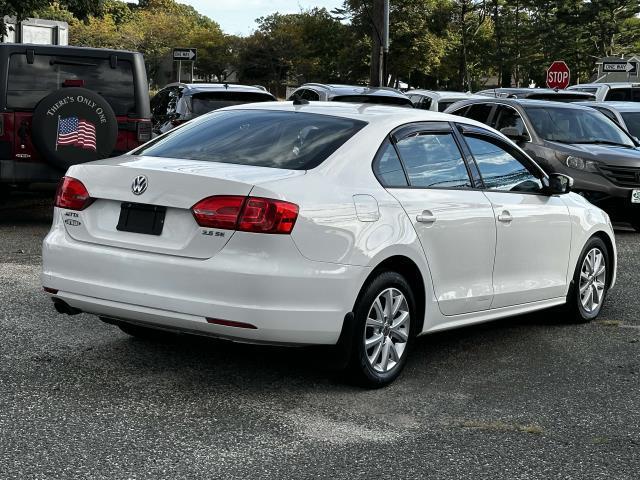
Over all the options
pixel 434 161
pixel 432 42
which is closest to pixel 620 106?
pixel 434 161

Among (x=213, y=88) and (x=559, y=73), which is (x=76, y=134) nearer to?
(x=213, y=88)

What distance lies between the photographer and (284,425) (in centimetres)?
518

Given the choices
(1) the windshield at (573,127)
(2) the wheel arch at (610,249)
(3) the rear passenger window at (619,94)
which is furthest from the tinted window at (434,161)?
(3) the rear passenger window at (619,94)

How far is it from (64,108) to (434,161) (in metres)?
5.37

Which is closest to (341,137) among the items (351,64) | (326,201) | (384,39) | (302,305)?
(326,201)

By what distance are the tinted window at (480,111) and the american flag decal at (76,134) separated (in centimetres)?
654

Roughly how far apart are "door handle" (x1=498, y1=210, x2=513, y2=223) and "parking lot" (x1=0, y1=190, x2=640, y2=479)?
876 millimetres

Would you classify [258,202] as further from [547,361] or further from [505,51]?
[505,51]

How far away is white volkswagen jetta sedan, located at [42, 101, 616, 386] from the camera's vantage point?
533cm

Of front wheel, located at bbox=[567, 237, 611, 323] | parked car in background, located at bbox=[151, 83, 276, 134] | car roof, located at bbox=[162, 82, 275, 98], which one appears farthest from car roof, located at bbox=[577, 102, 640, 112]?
front wheel, located at bbox=[567, 237, 611, 323]

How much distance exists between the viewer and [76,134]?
10.9 metres

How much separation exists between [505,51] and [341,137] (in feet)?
268

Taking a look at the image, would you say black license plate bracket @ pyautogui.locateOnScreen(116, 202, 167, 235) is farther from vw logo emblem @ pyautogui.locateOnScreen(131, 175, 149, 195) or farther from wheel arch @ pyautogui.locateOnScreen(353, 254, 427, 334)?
wheel arch @ pyautogui.locateOnScreen(353, 254, 427, 334)

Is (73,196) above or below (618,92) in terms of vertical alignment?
below
